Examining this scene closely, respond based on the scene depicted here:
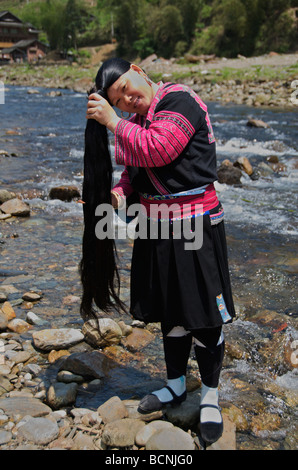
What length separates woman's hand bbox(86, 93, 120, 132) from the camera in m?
1.85

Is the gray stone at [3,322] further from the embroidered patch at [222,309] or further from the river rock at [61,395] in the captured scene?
the embroidered patch at [222,309]

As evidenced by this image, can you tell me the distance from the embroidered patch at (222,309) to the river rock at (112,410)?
27.8 inches

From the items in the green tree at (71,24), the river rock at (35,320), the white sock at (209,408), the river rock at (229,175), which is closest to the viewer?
the white sock at (209,408)

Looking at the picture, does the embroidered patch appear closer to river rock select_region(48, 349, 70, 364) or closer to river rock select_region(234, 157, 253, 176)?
river rock select_region(48, 349, 70, 364)

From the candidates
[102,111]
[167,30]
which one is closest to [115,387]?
[102,111]

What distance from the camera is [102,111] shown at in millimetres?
1852

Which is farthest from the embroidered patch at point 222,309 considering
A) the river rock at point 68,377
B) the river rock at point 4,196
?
the river rock at point 4,196

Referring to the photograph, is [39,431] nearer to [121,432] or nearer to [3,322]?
[121,432]

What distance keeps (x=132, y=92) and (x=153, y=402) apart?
1.48 metres

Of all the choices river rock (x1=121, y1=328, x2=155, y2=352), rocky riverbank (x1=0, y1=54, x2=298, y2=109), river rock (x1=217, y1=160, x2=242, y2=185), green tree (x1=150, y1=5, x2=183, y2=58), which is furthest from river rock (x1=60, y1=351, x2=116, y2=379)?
green tree (x1=150, y1=5, x2=183, y2=58)

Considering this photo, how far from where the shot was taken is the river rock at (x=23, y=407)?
6.93 ft

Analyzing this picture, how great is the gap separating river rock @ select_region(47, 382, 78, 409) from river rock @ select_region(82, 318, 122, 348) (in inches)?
19.7

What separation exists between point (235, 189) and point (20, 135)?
658 cm
